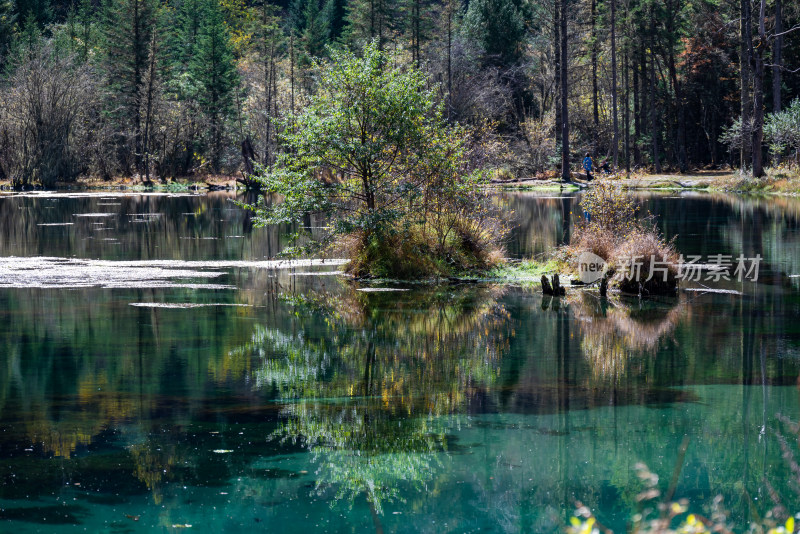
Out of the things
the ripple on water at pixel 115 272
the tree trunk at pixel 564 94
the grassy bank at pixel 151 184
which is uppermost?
the tree trunk at pixel 564 94

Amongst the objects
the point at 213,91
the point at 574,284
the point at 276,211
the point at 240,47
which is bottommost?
the point at 574,284

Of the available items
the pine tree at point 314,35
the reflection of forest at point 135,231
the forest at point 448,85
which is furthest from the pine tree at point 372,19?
the reflection of forest at point 135,231

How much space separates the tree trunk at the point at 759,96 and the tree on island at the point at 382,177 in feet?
92.5

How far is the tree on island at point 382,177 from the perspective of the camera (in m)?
19.2

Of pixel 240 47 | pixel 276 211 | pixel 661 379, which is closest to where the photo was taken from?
pixel 661 379

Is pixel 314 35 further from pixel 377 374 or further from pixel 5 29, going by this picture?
pixel 377 374

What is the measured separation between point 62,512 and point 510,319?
9104 millimetres

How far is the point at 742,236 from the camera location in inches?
1037

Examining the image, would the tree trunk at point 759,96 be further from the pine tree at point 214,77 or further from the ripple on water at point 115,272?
the pine tree at point 214,77

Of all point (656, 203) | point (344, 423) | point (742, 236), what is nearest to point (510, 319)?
point (344, 423)

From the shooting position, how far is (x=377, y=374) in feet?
37.5

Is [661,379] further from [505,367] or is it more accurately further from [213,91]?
[213,91]

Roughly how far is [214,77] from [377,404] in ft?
218

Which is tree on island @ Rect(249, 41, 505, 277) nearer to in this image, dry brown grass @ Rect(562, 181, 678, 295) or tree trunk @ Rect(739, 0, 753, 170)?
dry brown grass @ Rect(562, 181, 678, 295)
